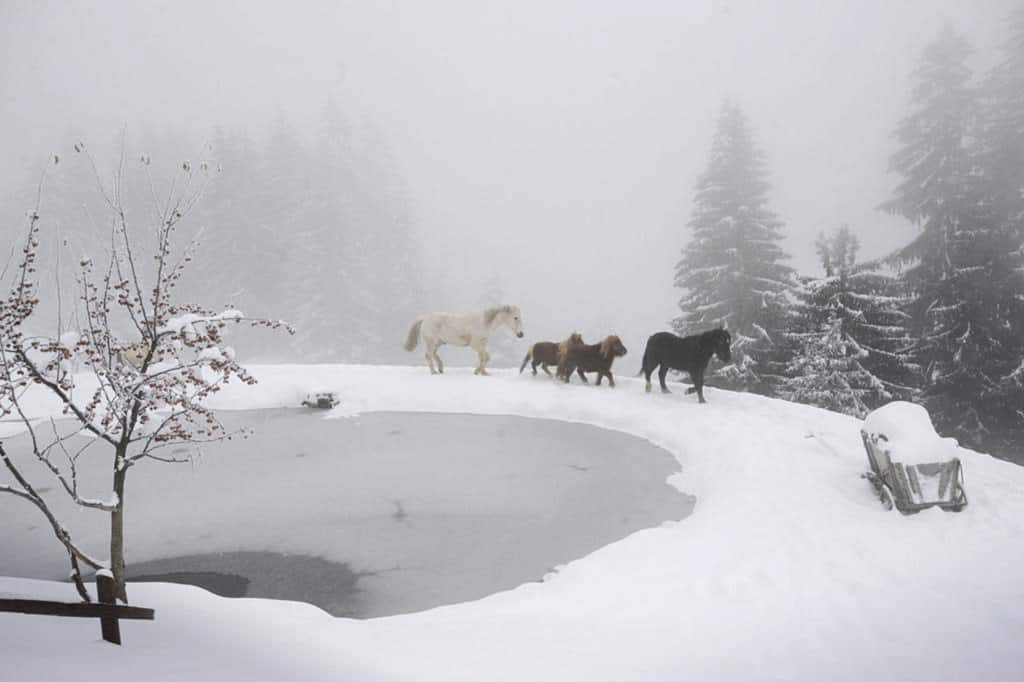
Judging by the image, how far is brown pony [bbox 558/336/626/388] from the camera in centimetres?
1027

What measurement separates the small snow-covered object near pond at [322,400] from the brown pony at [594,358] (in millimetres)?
4540

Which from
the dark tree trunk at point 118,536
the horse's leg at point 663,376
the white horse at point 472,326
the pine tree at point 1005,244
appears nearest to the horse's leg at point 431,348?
the white horse at point 472,326

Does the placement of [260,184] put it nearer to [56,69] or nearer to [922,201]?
[922,201]

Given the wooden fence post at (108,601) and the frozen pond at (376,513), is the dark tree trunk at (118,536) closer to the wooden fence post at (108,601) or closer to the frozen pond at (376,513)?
the wooden fence post at (108,601)

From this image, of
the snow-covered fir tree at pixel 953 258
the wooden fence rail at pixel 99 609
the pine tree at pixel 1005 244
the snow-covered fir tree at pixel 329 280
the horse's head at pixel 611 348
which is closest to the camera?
the wooden fence rail at pixel 99 609

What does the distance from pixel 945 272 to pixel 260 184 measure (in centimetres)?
2953

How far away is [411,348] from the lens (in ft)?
38.6

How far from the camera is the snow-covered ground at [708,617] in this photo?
9.09 ft

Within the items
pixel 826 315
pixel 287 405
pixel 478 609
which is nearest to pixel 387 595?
pixel 478 609

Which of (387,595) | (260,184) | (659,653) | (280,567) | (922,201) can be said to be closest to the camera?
(659,653)

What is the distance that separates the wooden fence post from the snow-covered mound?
20.3ft

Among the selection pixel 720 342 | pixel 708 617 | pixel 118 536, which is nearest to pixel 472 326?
pixel 720 342

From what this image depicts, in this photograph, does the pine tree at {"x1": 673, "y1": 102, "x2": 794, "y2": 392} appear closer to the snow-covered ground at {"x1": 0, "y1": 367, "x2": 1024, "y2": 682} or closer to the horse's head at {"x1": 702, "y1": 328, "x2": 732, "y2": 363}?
the horse's head at {"x1": 702, "y1": 328, "x2": 732, "y2": 363}

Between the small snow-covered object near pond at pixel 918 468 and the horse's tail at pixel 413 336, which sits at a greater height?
the horse's tail at pixel 413 336
